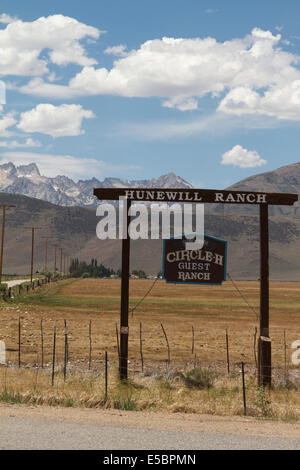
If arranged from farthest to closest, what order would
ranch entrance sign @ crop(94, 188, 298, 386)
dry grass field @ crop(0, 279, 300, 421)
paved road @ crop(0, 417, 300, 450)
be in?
ranch entrance sign @ crop(94, 188, 298, 386) → dry grass field @ crop(0, 279, 300, 421) → paved road @ crop(0, 417, 300, 450)

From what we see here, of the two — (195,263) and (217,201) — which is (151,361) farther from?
(217,201)

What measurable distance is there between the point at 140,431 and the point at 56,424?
1.54 m

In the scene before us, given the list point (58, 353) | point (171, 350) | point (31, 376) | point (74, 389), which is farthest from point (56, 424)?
point (171, 350)

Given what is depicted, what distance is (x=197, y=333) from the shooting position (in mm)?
35562

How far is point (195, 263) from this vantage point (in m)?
16.2

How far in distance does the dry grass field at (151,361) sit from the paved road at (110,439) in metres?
2.42

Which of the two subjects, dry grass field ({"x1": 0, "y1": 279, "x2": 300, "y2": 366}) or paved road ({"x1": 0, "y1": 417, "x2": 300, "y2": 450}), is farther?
dry grass field ({"x1": 0, "y1": 279, "x2": 300, "y2": 366})

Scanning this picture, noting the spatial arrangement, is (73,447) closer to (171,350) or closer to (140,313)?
(171,350)

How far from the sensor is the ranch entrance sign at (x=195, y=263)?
52.8 ft

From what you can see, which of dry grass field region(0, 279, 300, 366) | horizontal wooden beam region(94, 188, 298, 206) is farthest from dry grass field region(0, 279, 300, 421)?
horizontal wooden beam region(94, 188, 298, 206)

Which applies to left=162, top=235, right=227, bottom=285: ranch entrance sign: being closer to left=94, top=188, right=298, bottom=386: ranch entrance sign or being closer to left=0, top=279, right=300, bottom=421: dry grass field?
left=94, top=188, right=298, bottom=386: ranch entrance sign

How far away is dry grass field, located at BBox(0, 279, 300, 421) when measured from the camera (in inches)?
486

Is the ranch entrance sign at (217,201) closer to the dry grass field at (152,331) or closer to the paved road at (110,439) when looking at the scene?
the paved road at (110,439)

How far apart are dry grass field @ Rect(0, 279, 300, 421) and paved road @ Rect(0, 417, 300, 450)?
242cm
